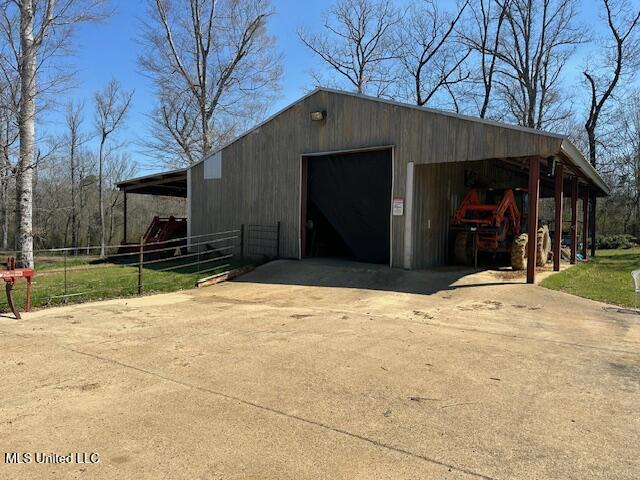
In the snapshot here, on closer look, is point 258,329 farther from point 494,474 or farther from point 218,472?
point 494,474

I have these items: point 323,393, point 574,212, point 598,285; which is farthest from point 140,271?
point 574,212

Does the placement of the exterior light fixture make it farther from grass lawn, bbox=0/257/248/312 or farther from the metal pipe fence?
grass lawn, bbox=0/257/248/312

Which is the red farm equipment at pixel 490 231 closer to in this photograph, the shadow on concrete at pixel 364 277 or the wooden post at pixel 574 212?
the shadow on concrete at pixel 364 277

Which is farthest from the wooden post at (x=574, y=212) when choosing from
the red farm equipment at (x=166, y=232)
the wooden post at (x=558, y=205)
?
the red farm equipment at (x=166, y=232)

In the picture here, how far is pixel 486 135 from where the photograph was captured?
10203mm

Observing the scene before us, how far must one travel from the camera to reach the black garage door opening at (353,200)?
12.5 metres

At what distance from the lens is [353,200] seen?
13.1 meters

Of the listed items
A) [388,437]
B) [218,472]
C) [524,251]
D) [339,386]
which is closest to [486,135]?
[524,251]

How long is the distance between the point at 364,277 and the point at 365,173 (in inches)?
120

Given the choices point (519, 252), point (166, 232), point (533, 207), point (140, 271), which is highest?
point (533, 207)

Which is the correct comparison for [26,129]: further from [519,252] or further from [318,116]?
Result: [519,252]

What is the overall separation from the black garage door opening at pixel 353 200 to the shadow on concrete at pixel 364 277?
0.72 meters

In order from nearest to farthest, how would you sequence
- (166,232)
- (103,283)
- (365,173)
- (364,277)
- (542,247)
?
1. (103,283)
2. (364,277)
3. (365,173)
4. (542,247)
5. (166,232)

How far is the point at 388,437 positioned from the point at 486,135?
839 cm
